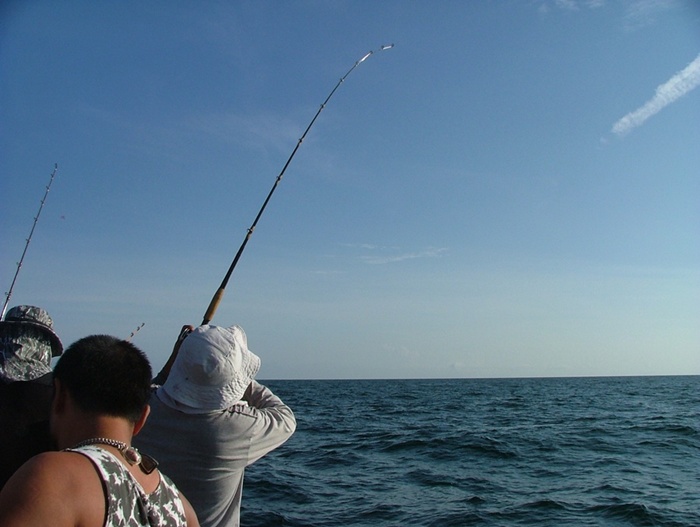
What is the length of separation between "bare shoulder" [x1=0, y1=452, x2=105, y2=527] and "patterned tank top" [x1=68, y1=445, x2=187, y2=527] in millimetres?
28

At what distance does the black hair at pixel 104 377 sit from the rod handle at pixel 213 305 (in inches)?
66.3

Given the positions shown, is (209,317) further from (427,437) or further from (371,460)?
(427,437)

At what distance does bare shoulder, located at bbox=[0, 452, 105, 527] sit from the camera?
1.13 meters

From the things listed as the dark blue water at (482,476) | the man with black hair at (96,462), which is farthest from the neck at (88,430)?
the dark blue water at (482,476)

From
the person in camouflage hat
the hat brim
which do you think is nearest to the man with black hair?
the person in camouflage hat

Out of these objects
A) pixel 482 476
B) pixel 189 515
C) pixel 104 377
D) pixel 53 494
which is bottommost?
pixel 482 476

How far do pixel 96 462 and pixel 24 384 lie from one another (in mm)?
1058

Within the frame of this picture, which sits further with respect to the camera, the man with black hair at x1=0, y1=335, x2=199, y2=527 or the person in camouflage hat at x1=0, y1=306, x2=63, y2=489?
the person in camouflage hat at x1=0, y1=306, x2=63, y2=489

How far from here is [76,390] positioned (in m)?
1.43

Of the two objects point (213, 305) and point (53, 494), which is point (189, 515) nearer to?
point (53, 494)

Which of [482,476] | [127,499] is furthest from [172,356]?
[482,476]

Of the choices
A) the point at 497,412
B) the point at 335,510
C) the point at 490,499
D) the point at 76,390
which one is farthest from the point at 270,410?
the point at 497,412

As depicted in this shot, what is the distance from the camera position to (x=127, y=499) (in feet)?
4.27

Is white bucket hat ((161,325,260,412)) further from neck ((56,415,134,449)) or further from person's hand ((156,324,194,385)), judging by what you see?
neck ((56,415,134,449))
